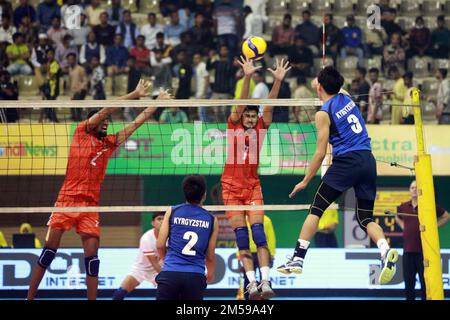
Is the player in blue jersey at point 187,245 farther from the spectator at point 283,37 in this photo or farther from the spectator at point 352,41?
the spectator at point 352,41

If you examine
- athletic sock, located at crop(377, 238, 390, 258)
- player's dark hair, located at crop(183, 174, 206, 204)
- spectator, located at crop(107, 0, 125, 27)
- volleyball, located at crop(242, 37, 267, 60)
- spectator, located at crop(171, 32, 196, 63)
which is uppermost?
spectator, located at crop(107, 0, 125, 27)

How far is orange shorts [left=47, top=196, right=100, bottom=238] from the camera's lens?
13.4m

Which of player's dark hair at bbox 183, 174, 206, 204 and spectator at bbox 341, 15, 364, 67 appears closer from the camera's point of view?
player's dark hair at bbox 183, 174, 206, 204

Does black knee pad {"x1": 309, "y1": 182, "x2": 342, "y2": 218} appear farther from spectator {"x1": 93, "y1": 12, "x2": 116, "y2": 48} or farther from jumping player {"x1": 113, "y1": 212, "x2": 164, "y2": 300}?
spectator {"x1": 93, "y1": 12, "x2": 116, "y2": 48}

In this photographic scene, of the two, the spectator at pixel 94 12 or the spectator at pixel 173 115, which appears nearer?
the spectator at pixel 173 115

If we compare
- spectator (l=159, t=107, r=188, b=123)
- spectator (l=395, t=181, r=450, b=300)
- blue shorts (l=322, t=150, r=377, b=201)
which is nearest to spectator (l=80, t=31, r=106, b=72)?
spectator (l=159, t=107, r=188, b=123)

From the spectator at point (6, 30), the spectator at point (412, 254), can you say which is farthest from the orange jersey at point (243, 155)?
the spectator at point (6, 30)

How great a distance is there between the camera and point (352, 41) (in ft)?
79.6

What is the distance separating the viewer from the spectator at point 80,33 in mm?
23578

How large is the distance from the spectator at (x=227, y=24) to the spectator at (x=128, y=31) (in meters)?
1.88

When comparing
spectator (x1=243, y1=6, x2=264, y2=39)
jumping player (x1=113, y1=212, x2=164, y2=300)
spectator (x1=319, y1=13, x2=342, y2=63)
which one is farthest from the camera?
spectator (x1=243, y1=6, x2=264, y2=39)

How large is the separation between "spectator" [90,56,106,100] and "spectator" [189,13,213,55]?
89.6 inches
